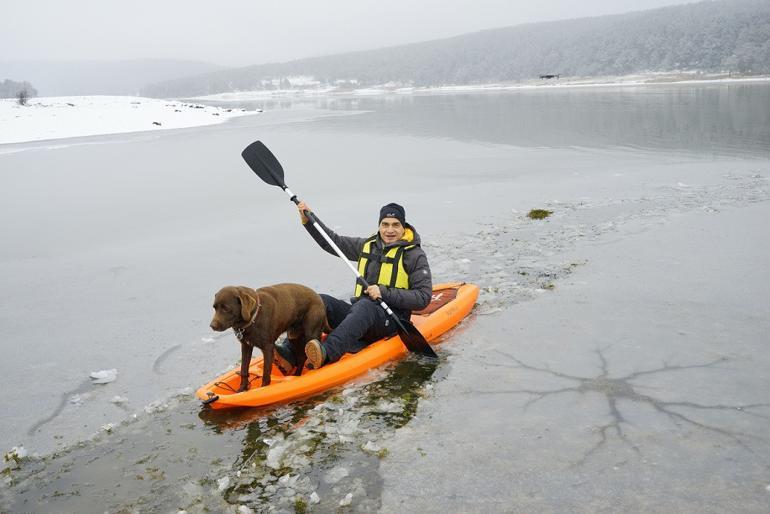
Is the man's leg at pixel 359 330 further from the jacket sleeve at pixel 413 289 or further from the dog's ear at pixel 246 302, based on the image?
the dog's ear at pixel 246 302

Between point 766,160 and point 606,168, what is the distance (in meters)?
3.79

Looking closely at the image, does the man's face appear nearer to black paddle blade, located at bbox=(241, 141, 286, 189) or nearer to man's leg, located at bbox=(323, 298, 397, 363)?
man's leg, located at bbox=(323, 298, 397, 363)

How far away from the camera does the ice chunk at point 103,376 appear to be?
5.22 meters

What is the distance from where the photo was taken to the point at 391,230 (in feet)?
18.7

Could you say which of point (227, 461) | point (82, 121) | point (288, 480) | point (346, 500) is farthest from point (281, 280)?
point (82, 121)

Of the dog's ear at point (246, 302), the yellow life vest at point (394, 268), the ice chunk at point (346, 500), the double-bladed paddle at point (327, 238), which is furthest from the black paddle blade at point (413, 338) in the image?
the ice chunk at point (346, 500)

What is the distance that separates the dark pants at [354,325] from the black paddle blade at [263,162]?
2.25m

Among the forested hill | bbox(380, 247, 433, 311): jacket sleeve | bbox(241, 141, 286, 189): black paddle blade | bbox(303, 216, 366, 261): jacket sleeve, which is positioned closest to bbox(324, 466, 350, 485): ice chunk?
bbox(380, 247, 433, 311): jacket sleeve

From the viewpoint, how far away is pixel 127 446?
4223 mm

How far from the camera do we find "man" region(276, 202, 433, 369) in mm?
5484

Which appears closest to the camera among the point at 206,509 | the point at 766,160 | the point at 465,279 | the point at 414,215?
the point at 206,509

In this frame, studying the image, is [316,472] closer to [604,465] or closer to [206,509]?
[206,509]

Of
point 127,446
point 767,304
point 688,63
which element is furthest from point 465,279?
point 688,63

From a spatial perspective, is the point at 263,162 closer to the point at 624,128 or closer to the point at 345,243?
the point at 345,243
